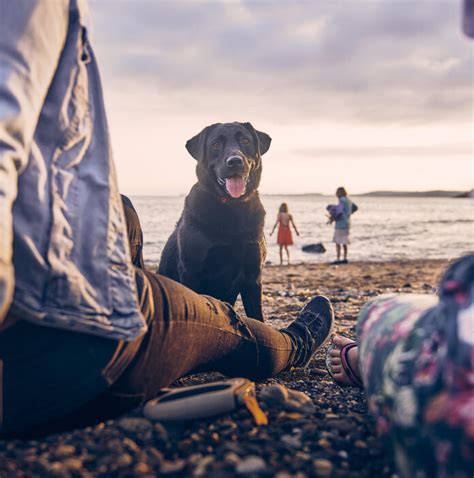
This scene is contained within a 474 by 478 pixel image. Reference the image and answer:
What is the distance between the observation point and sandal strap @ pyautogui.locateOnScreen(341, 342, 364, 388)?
2562 mm

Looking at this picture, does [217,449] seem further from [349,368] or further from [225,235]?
[225,235]

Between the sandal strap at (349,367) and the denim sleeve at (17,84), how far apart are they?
1.86 metres

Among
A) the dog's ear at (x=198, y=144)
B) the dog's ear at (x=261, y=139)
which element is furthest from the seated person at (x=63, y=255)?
the dog's ear at (x=261, y=139)

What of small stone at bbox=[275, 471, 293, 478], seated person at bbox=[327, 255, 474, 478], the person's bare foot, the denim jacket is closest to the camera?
seated person at bbox=[327, 255, 474, 478]

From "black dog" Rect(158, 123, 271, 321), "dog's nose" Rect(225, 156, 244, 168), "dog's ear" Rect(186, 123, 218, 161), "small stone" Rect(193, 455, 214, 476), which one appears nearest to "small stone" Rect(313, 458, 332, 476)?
"small stone" Rect(193, 455, 214, 476)

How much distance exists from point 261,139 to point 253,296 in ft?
5.60

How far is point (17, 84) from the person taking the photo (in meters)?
1.24

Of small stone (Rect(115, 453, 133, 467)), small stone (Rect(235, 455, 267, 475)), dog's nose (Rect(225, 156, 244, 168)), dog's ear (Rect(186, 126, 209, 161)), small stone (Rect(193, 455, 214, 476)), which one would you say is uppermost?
dog's ear (Rect(186, 126, 209, 161))

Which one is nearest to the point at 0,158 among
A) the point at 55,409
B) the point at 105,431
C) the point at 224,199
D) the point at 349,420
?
the point at 55,409

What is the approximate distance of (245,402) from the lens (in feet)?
6.37

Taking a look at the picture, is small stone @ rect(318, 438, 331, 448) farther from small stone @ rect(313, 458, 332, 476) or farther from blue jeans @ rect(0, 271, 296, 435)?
blue jeans @ rect(0, 271, 296, 435)

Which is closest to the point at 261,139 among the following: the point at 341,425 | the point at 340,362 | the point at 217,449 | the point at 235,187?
the point at 235,187

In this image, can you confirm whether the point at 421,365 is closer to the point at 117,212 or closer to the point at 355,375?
the point at 117,212

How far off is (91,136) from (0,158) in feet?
1.44
